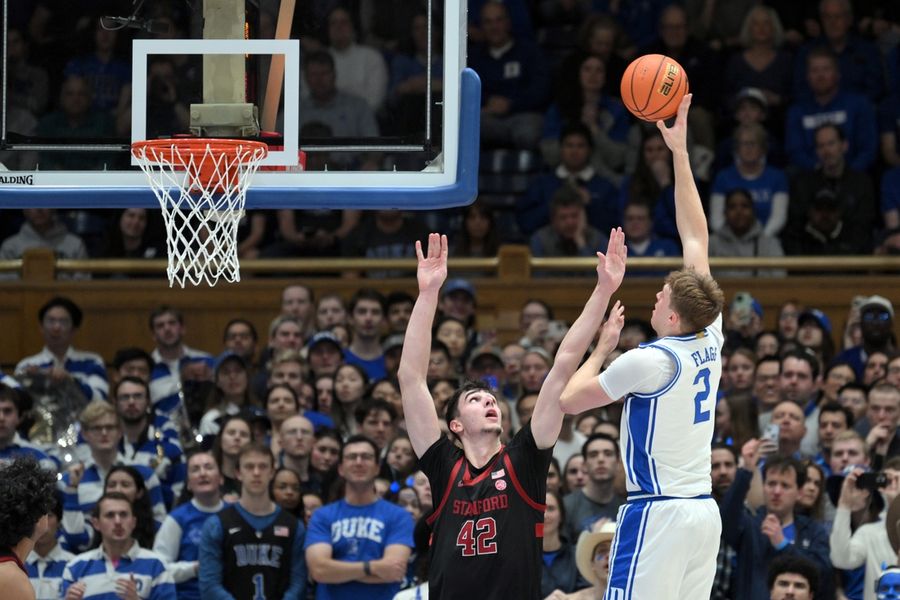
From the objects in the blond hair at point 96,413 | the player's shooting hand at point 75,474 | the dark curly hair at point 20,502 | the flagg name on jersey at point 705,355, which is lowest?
the player's shooting hand at point 75,474

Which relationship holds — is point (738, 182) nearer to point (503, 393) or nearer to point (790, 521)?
point (503, 393)

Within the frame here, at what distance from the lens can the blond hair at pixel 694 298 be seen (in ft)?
23.1

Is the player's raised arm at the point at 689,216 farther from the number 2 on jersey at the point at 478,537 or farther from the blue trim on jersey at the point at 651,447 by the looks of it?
the number 2 on jersey at the point at 478,537

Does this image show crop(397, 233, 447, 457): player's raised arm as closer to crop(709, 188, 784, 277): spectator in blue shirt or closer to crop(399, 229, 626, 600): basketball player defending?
crop(399, 229, 626, 600): basketball player defending

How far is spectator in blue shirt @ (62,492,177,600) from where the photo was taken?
986 cm

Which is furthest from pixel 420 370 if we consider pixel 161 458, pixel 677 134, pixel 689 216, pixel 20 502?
pixel 161 458

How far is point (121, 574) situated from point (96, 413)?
155 cm

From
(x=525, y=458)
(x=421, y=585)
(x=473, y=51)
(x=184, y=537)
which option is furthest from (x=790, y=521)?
(x=473, y=51)

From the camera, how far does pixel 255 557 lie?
10023 mm

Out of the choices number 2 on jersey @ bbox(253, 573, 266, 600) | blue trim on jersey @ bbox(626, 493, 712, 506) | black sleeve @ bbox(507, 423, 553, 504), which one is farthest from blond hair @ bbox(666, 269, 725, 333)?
number 2 on jersey @ bbox(253, 573, 266, 600)

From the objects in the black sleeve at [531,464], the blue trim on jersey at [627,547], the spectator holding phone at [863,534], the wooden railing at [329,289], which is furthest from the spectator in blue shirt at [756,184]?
the blue trim on jersey at [627,547]

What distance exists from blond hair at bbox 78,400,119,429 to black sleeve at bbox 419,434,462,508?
4.07 m

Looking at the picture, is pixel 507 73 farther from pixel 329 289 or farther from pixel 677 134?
pixel 677 134

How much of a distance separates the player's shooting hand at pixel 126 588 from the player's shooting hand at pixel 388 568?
142 cm
